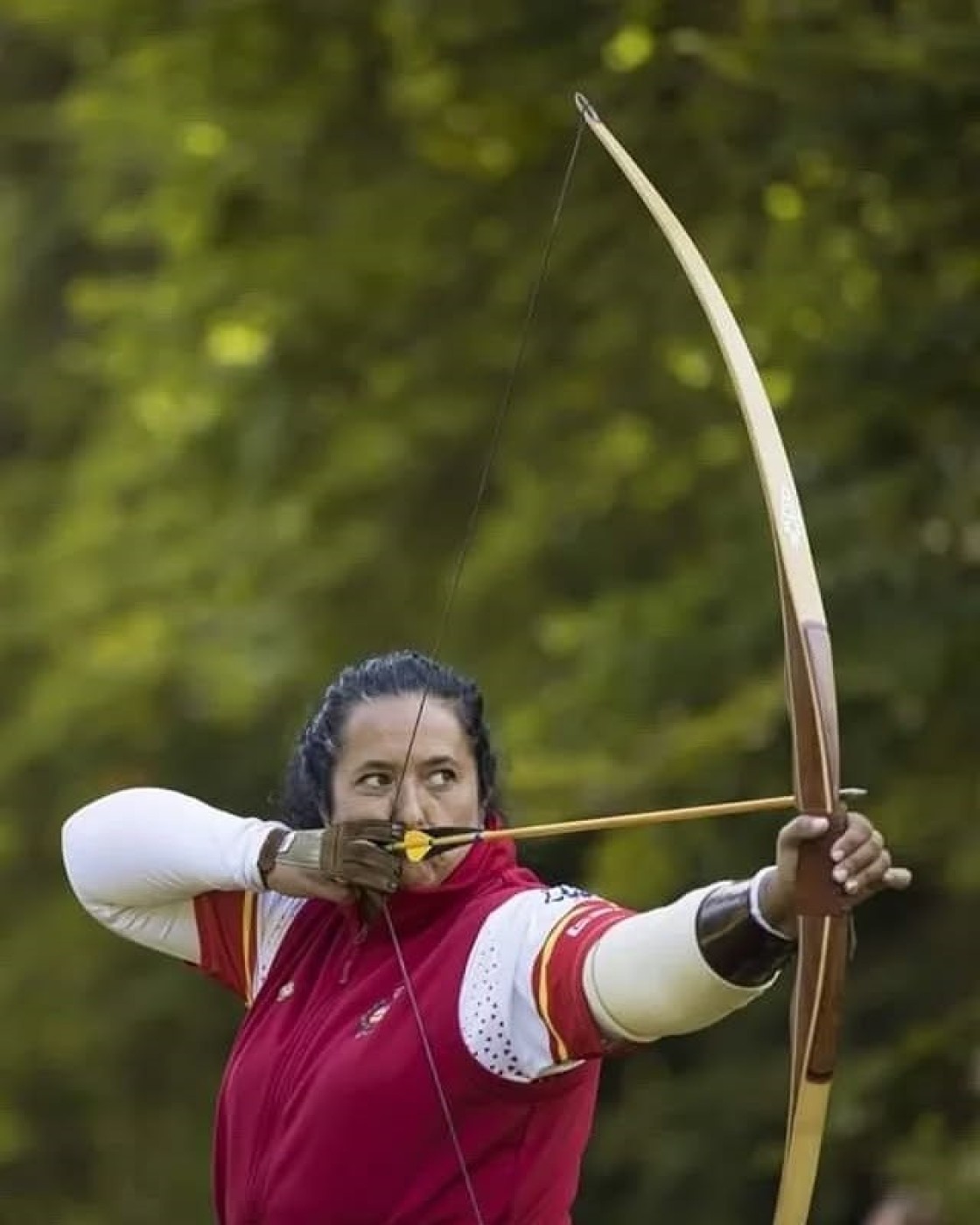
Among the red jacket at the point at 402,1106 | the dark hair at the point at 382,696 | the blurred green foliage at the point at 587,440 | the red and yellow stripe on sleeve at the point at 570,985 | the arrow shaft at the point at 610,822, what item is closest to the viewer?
the arrow shaft at the point at 610,822

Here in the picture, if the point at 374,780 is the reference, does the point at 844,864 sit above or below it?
below

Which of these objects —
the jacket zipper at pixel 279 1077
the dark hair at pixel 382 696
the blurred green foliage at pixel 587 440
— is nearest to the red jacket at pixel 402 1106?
the jacket zipper at pixel 279 1077

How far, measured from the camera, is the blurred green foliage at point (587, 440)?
548 centimetres

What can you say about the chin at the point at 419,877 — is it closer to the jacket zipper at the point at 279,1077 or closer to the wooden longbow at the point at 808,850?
the jacket zipper at the point at 279,1077

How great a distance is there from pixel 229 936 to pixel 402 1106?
1.44 ft

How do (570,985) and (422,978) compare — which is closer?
(570,985)

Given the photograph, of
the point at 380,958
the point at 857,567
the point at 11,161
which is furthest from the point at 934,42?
the point at 11,161

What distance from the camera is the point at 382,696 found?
2867 mm

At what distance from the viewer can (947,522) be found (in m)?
5.62

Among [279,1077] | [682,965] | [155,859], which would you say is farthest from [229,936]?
[682,965]

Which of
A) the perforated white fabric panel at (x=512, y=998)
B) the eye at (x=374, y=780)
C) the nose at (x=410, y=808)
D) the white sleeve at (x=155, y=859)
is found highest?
the white sleeve at (x=155, y=859)

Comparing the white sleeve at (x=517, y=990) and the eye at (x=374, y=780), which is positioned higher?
the eye at (x=374, y=780)

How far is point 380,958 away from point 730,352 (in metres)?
0.63

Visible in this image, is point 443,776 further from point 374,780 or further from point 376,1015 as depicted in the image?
point 376,1015
